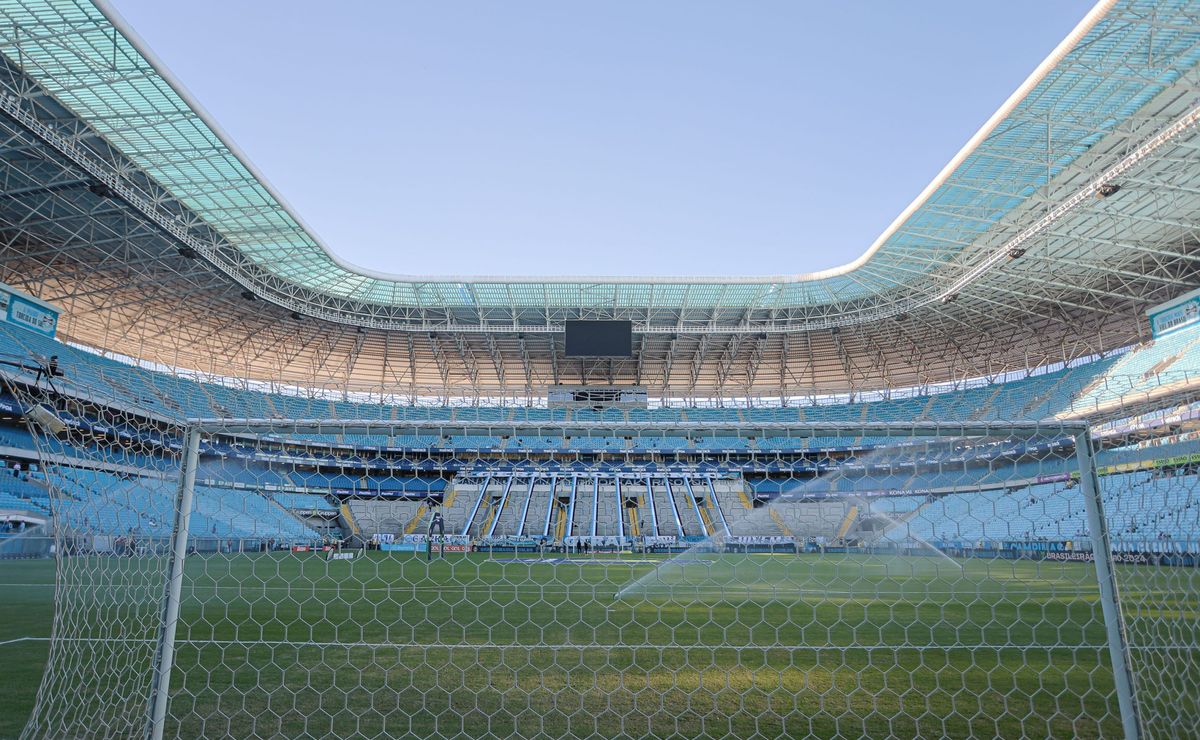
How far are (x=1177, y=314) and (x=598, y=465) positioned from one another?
26.2m

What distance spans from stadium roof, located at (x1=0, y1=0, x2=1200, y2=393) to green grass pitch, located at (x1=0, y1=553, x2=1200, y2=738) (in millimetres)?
13239

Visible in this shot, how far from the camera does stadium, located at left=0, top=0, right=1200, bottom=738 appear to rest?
175 inches

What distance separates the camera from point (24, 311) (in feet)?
62.8

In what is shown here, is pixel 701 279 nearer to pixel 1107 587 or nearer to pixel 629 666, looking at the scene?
pixel 629 666

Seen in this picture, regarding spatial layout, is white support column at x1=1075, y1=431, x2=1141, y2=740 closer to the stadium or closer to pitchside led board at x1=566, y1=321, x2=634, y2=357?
the stadium

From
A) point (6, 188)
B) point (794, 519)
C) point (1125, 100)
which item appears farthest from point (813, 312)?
point (6, 188)

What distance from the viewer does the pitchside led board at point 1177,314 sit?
22408 millimetres

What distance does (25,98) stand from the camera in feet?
55.2

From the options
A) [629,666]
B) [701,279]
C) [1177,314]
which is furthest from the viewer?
[701,279]

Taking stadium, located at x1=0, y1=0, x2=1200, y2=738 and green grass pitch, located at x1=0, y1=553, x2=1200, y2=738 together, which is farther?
green grass pitch, located at x1=0, y1=553, x2=1200, y2=738

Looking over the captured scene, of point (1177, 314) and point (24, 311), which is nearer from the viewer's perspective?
point (24, 311)

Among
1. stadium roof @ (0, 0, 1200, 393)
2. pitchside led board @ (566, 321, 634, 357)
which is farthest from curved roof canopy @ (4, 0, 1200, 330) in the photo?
pitchside led board @ (566, 321, 634, 357)

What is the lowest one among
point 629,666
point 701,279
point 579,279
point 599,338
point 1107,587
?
point 629,666

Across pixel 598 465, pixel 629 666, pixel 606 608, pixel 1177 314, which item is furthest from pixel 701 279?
pixel 606 608
